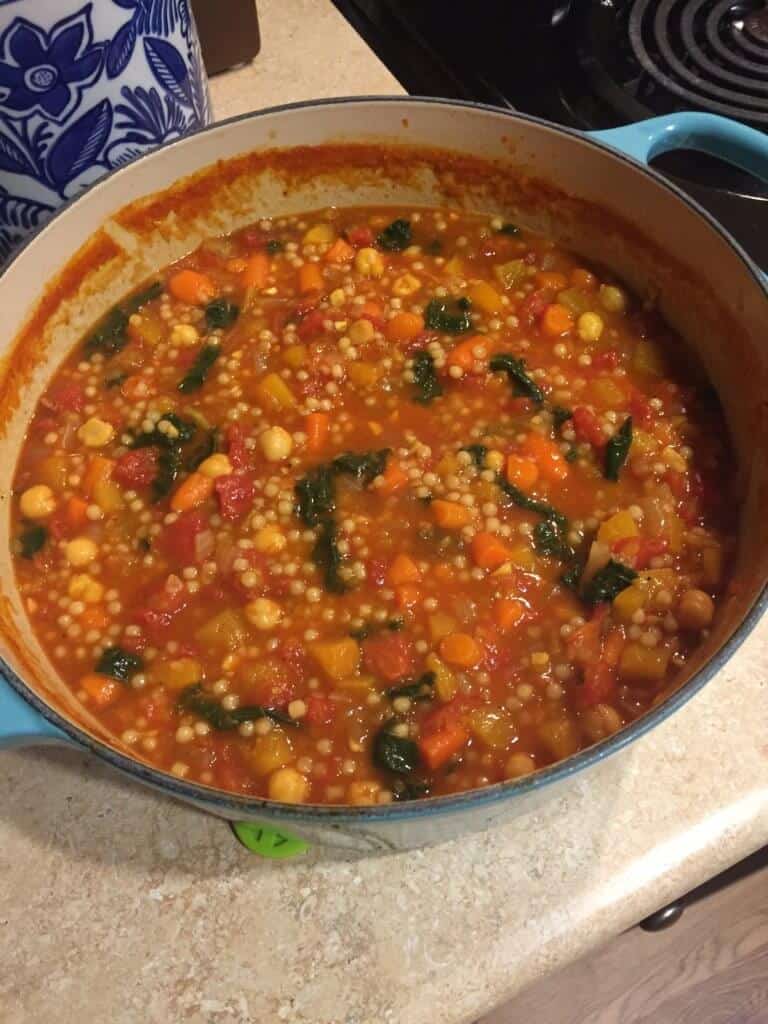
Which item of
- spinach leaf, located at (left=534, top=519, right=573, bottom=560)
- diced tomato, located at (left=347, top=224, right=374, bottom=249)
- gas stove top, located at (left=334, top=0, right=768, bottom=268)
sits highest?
gas stove top, located at (left=334, top=0, right=768, bottom=268)

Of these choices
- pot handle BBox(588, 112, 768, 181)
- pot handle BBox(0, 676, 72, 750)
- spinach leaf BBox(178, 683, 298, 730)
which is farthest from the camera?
pot handle BBox(588, 112, 768, 181)

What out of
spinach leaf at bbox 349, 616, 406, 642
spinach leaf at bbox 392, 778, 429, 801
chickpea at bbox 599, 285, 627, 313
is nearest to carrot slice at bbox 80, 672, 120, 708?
spinach leaf at bbox 349, 616, 406, 642

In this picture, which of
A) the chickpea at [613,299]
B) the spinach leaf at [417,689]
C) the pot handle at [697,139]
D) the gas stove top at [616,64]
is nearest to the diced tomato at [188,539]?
the spinach leaf at [417,689]

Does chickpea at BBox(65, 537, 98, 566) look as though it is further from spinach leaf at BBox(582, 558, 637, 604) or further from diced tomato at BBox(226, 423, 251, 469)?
spinach leaf at BBox(582, 558, 637, 604)

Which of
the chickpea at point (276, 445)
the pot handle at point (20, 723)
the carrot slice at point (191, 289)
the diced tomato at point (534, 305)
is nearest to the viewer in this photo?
the pot handle at point (20, 723)

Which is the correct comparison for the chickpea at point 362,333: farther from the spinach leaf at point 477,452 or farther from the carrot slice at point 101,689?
the carrot slice at point 101,689

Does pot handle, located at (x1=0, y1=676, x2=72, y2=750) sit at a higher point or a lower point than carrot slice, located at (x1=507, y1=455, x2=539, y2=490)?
lower

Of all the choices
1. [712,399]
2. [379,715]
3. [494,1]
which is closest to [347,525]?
[379,715]
